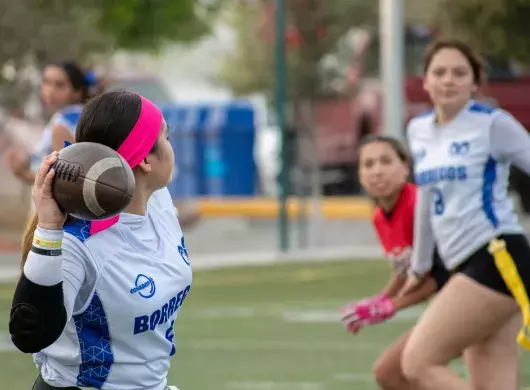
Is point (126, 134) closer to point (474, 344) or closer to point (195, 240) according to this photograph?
point (474, 344)

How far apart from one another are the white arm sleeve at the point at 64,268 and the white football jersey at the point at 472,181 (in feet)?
8.98

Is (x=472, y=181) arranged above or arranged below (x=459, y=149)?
below

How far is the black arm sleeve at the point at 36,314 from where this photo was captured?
3873mm

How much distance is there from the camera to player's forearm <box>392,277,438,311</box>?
6.83 m

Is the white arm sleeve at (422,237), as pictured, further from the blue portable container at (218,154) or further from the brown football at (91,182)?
the blue portable container at (218,154)

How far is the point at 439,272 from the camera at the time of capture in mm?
6891

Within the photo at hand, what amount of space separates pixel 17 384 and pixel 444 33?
18.3 metres

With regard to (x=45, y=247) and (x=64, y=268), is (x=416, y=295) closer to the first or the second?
(x=64, y=268)

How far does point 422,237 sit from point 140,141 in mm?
2791

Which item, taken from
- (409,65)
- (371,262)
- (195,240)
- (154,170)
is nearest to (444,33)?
(409,65)

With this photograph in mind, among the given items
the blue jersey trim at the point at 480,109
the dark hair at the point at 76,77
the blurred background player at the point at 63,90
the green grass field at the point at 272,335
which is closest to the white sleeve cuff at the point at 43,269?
the blue jersey trim at the point at 480,109

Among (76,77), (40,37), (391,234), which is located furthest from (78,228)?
(40,37)

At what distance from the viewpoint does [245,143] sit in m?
27.2

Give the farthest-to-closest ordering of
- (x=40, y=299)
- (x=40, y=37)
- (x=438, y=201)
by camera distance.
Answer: (x=40, y=37) → (x=438, y=201) → (x=40, y=299)
